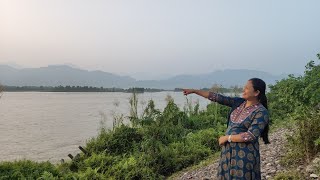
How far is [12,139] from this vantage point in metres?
21.0

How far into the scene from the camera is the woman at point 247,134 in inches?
164

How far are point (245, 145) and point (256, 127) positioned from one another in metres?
0.25

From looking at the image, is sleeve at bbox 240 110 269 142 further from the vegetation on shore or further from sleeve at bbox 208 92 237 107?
the vegetation on shore

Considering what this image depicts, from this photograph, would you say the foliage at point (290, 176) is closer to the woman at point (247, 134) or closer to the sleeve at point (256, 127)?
the woman at point (247, 134)

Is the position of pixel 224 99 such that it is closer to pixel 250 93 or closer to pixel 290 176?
pixel 250 93

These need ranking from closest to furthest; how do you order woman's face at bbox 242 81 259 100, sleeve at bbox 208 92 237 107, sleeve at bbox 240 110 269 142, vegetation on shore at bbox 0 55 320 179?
sleeve at bbox 240 110 269 142 < woman's face at bbox 242 81 259 100 < sleeve at bbox 208 92 237 107 < vegetation on shore at bbox 0 55 320 179

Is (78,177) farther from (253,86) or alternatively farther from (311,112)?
(253,86)

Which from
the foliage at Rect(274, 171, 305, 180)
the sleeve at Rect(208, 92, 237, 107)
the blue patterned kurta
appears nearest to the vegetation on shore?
the foliage at Rect(274, 171, 305, 180)

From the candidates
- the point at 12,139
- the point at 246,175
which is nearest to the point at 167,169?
the point at 246,175

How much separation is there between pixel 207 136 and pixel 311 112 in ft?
18.4

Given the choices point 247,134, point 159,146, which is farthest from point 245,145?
point 159,146

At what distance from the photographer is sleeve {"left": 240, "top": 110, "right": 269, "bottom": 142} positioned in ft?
13.5

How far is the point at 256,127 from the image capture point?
13.6ft

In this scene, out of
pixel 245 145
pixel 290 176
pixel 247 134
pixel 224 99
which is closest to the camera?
pixel 247 134
